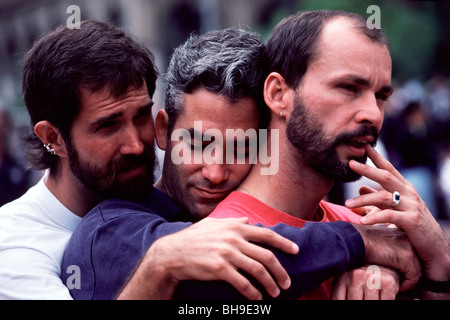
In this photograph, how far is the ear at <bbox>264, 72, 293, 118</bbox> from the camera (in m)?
2.77

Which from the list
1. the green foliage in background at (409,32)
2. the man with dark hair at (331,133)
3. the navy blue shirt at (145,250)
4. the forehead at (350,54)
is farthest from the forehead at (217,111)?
the green foliage in background at (409,32)

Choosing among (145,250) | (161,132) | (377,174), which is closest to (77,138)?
(161,132)

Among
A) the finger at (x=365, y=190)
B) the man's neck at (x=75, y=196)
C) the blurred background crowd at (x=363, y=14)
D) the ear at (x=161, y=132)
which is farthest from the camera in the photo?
the blurred background crowd at (x=363, y=14)

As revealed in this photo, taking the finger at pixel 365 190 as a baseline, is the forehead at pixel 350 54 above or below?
above

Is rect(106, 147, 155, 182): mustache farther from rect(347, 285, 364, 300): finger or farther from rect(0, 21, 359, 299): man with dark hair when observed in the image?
rect(347, 285, 364, 300): finger

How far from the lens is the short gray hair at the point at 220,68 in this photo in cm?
278

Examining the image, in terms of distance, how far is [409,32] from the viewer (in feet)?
60.1

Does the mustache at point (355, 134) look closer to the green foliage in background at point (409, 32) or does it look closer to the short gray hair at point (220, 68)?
the short gray hair at point (220, 68)

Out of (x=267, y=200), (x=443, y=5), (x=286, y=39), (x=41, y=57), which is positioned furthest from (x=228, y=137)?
(x=443, y=5)

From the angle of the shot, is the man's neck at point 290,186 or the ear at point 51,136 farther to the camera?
the ear at point 51,136

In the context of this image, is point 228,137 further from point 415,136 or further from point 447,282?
point 415,136

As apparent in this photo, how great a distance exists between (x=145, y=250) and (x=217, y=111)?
0.72 m

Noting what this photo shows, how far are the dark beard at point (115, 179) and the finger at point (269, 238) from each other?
2.70 ft

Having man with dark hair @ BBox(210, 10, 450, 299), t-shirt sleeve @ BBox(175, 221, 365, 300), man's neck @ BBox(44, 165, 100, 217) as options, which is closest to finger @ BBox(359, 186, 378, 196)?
man with dark hair @ BBox(210, 10, 450, 299)
